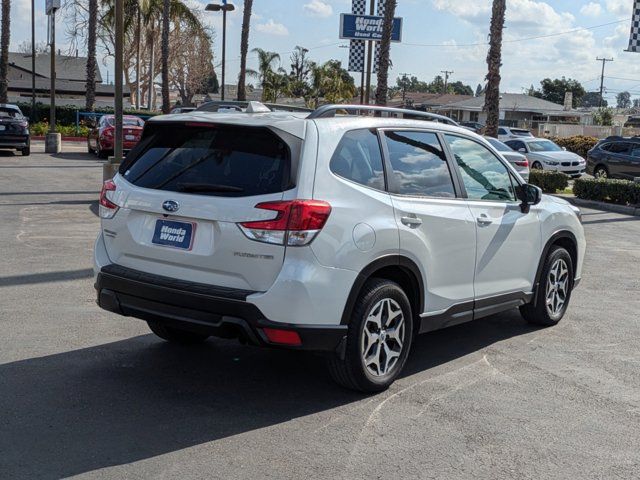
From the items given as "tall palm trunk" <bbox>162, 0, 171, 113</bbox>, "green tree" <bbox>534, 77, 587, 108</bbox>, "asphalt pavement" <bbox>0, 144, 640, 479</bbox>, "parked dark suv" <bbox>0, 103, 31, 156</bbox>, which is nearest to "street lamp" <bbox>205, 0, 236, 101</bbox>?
"tall palm trunk" <bbox>162, 0, 171, 113</bbox>

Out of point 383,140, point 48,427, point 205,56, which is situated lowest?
point 48,427

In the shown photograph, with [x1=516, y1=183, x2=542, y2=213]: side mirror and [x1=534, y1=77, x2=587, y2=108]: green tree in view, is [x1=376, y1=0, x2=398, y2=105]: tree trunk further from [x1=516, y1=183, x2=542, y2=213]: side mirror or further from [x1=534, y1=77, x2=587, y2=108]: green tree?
[x1=534, y1=77, x2=587, y2=108]: green tree

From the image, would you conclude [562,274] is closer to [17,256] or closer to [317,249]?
[317,249]

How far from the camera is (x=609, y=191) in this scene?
1939 cm

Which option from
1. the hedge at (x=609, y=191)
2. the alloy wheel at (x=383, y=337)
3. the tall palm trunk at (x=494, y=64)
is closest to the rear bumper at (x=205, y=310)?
the alloy wheel at (x=383, y=337)

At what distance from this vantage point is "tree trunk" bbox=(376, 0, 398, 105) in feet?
87.8

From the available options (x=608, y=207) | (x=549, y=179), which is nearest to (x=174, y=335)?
(x=608, y=207)

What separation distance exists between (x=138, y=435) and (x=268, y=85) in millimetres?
67570

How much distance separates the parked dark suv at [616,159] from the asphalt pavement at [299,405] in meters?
19.4

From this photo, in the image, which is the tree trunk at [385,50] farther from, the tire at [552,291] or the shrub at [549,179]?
the tire at [552,291]

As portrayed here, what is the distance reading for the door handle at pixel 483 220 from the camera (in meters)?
6.06

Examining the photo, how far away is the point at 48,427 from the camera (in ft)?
14.8

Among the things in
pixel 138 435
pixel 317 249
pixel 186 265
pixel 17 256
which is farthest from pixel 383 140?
pixel 17 256

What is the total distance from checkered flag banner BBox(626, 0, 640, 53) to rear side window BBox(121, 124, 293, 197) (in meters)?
19.4
